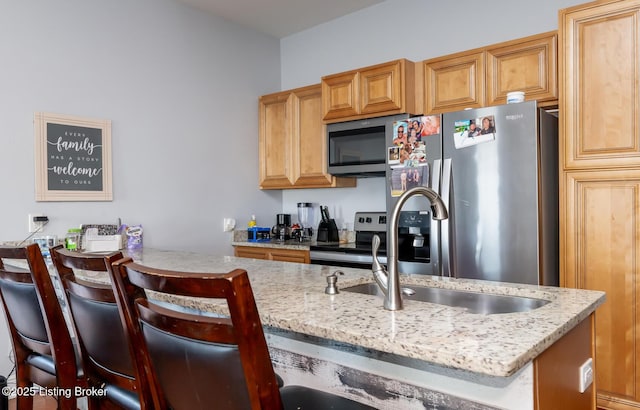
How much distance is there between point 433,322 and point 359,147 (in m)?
2.53

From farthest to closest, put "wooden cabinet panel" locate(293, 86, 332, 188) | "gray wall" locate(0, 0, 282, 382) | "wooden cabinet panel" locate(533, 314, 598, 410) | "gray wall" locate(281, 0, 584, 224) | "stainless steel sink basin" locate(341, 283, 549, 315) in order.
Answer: "wooden cabinet panel" locate(293, 86, 332, 188) → "gray wall" locate(281, 0, 584, 224) → "gray wall" locate(0, 0, 282, 382) → "stainless steel sink basin" locate(341, 283, 549, 315) → "wooden cabinet panel" locate(533, 314, 598, 410)

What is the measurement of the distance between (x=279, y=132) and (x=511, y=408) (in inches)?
134

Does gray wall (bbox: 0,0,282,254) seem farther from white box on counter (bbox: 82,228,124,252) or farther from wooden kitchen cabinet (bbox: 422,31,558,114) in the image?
wooden kitchen cabinet (bbox: 422,31,558,114)

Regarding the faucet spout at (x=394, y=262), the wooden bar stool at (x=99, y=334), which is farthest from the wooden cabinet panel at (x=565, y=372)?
the wooden bar stool at (x=99, y=334)

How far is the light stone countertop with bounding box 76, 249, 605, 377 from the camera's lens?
32.7 inches

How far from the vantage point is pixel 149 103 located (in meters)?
3.43

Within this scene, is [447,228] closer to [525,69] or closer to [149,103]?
[525,69]

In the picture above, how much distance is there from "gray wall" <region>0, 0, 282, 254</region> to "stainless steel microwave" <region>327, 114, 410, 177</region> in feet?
3.18

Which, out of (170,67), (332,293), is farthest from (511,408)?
(170,67)

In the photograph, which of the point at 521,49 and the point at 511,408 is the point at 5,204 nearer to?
the point at 511,408

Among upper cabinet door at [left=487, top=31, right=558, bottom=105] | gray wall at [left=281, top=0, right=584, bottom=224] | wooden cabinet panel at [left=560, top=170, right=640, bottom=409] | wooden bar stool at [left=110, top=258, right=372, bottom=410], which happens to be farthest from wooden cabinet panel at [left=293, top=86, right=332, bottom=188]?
wooden bar stool at [left=110, top=258, right=372, bottom=410]

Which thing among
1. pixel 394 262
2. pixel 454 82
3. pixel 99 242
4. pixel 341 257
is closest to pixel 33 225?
pixel 99 242

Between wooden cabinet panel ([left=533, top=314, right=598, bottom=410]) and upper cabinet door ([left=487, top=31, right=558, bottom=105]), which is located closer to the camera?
wooden cabinet panel ([left=533, top=314, right=598, bottom=410])

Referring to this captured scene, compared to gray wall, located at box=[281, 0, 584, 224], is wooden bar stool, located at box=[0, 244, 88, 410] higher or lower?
lower
